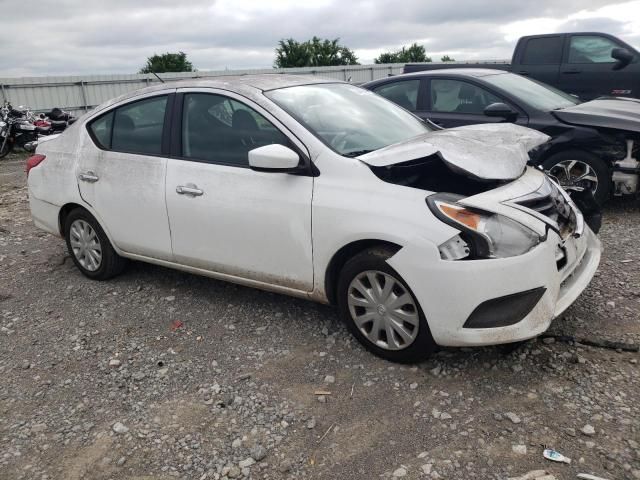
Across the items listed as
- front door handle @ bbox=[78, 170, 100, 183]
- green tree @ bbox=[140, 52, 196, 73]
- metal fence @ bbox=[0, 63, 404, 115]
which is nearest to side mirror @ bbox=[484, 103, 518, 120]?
front door handle @ bbox=[78, 170, 100, 183]

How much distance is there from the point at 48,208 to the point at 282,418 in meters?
3.24

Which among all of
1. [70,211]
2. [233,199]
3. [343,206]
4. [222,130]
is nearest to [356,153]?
[343,206]

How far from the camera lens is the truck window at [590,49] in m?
9.31

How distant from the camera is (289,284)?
3.70 meters

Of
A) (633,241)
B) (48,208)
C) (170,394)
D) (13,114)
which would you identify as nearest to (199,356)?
(170,394)

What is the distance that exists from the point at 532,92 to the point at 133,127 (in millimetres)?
4535

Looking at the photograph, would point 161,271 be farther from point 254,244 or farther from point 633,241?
point 633,241

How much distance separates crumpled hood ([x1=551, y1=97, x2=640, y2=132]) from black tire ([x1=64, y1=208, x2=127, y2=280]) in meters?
4.69

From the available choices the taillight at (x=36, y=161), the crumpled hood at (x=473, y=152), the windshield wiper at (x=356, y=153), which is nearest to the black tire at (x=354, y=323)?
the crumpled hood at (x=473, y=152)

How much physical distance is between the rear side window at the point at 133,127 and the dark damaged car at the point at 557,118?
336cm

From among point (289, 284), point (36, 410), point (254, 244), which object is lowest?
point (36, 410)

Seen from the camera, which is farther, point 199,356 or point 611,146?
point 611,146

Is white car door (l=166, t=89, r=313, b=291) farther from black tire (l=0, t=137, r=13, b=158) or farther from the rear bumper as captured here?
black tire (l=0, t=137, r=13, b=158)

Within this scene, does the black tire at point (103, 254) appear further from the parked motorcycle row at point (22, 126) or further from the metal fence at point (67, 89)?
the metal fence at point (67, 89)
